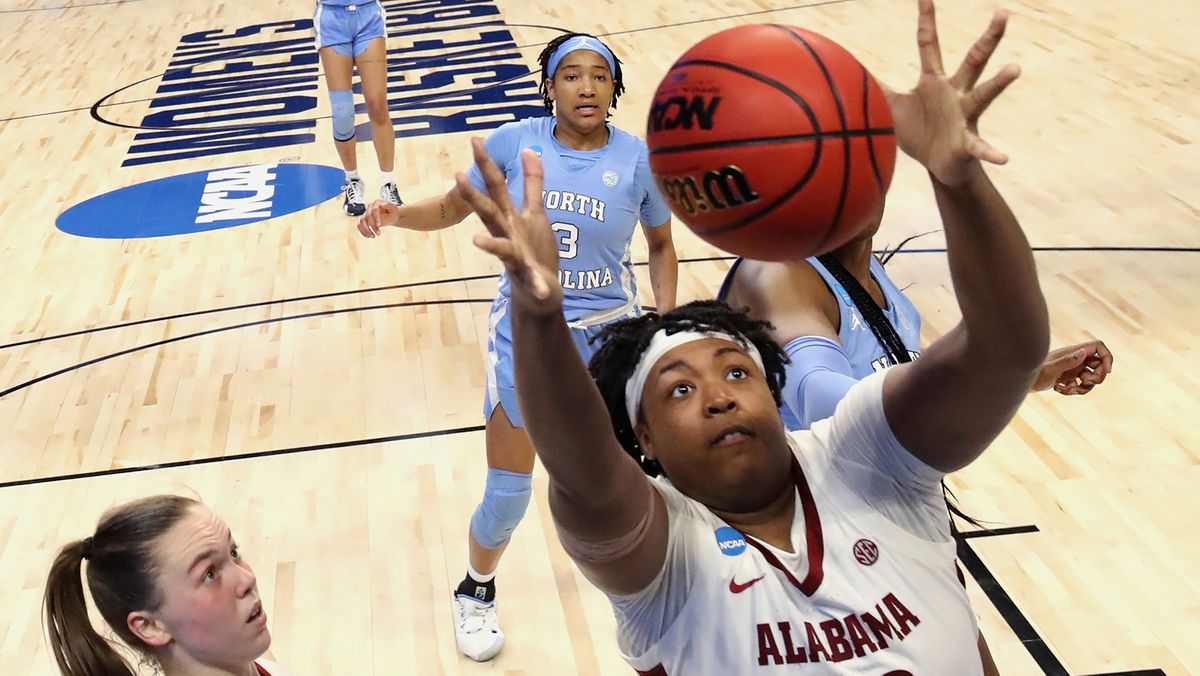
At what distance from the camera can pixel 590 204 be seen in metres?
3.75

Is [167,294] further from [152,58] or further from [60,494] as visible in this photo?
[152,58]

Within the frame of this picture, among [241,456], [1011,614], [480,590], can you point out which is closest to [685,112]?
[480,590]

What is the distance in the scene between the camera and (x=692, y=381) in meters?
1.91

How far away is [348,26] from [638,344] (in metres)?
5.78

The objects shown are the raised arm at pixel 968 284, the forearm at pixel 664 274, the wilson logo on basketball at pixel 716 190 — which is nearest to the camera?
the raised arm at pixel 968 284

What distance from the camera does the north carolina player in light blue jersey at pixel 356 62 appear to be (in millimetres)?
7324

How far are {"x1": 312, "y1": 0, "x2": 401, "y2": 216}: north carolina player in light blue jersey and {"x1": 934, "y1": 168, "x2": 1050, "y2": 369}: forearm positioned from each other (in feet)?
19.5

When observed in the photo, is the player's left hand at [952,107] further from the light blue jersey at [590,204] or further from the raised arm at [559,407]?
the light blue jersey at [590,204]

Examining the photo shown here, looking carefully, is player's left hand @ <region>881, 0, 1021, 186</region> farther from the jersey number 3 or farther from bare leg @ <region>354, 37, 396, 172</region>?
bare leg @ <region>354, 37, 396, 172</region>

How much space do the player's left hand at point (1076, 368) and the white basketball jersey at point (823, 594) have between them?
1007 mm

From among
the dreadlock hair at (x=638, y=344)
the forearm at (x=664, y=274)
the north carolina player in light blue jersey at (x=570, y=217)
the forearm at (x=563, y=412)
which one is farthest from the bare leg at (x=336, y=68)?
the forearm at (x=563, y=412)

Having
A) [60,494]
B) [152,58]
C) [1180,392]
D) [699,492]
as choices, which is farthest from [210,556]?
[152,58]

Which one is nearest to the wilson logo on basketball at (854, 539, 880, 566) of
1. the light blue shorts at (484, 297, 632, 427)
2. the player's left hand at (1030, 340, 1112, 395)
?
the player's left hand at (1030, 340, 1112, 395)

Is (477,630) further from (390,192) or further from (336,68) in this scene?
(336,68)
